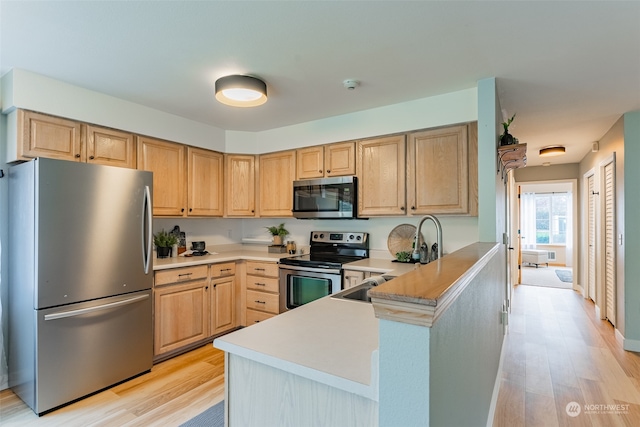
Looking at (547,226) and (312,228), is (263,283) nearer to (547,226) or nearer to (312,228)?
(312,228)

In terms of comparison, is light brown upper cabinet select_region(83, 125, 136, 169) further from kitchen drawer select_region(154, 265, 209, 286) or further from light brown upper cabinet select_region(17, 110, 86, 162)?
kitchen drawer select_region(154, 265, 209, 286)

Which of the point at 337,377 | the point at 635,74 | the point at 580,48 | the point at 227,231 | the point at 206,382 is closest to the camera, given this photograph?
the point at 337,377

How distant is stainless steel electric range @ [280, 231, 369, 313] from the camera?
3029 millimetres

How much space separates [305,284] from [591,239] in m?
4.68

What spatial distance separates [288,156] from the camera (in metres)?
3.72

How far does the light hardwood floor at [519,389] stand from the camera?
6.91 feet

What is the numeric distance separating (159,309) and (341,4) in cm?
274

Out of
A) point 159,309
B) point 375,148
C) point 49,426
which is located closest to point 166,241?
point 159,309

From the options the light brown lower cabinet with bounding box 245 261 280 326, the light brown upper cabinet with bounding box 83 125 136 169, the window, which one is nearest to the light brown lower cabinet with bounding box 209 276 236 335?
the light brown lower cabinet with bounding box 245 261 280 326

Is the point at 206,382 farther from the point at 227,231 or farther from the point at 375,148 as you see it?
the point at 375,148

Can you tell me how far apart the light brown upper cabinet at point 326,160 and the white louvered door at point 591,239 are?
3.84m

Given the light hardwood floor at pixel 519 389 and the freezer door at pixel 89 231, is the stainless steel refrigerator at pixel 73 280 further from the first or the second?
the light hardwood floor at pixel 519 389

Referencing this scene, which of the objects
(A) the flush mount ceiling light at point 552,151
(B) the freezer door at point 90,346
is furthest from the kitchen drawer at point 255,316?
(A) the flush mount ceiling light at point 552,151

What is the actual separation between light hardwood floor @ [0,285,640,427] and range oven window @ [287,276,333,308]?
0.88 meters
